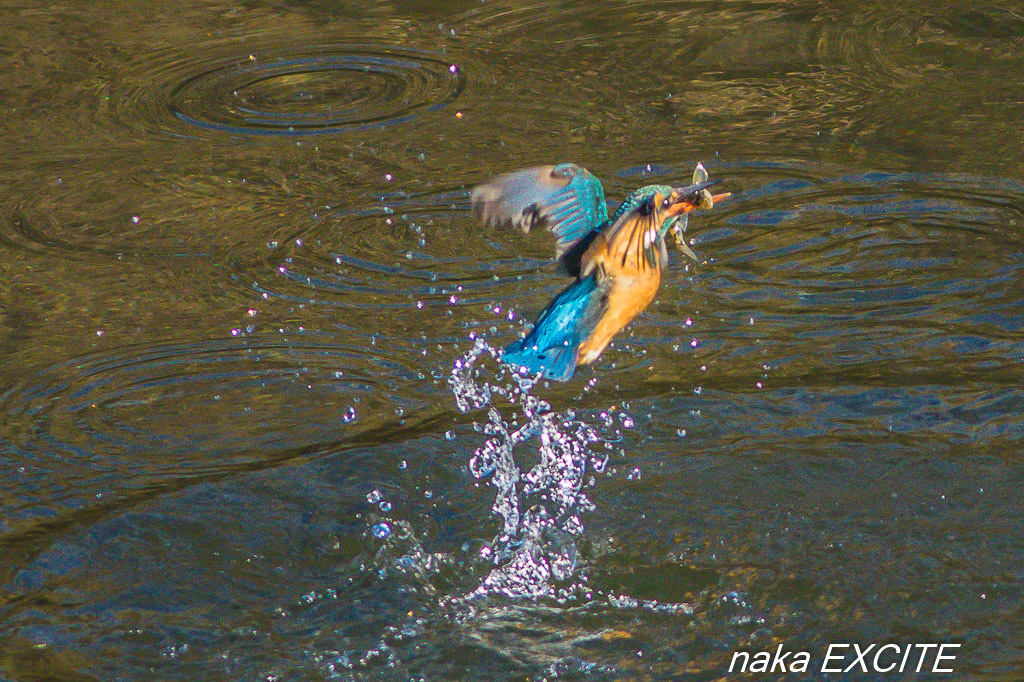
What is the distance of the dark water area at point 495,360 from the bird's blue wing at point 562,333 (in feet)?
1.93

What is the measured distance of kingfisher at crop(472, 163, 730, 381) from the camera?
8.12 ft

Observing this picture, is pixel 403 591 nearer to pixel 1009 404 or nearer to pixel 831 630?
pixel 831 630

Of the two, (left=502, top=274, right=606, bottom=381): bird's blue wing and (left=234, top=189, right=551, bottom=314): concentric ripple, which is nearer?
(left=502, top=274, right=606, bottom=381): bird's blue wing

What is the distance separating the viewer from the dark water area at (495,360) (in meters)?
2.78

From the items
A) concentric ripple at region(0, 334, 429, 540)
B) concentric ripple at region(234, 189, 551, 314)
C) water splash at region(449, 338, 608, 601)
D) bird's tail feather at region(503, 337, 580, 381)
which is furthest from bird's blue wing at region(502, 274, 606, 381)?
concentric ripple at region(234, 189, 551, 314)

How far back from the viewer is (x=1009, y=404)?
10.9ft

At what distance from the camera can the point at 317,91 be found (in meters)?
5.33

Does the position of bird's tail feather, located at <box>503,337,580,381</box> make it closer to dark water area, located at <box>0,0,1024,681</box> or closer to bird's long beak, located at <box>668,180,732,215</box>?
bird's long beak, located at <box>668,180,732,215</box>

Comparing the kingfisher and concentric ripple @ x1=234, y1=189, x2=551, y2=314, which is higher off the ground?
the kingfisher

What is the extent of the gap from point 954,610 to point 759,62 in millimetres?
3202

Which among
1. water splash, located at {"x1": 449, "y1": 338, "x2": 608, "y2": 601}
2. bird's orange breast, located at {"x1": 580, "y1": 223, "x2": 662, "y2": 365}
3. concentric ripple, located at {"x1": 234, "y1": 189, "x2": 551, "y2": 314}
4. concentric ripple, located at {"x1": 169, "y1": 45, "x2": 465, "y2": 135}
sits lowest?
water splash, located at {"x1": 449, "y1": 338, "x2": 608, "y2": 601}

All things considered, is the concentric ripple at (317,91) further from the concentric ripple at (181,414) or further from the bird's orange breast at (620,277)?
the bird's orange breast at (620,277)

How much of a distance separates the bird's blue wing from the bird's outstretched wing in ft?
0.33

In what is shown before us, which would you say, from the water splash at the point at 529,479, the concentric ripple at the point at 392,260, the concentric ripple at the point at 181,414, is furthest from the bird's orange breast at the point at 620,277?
the concentric ripple at the point at 392,260
